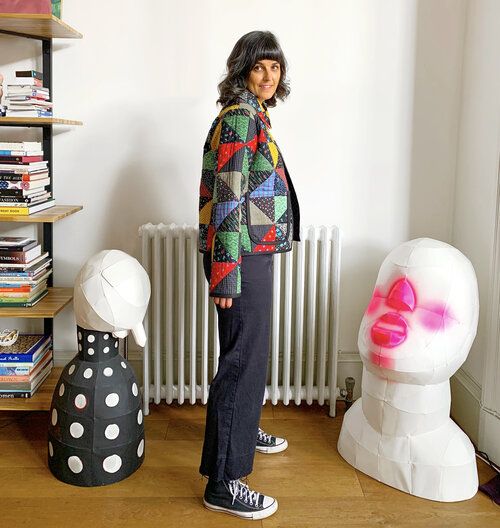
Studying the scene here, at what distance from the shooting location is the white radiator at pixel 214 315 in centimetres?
255

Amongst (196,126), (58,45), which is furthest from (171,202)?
(58,45)

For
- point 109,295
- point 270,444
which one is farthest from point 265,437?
point 109,295

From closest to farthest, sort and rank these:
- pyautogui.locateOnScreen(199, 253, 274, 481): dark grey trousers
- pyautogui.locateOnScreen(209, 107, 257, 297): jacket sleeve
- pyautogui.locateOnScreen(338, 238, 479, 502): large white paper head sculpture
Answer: pyautogui.locateOnScreen(209, 107, 257, 297): jacket sleeve
pyautogui.locateOnScreen(199, 253, 274, 481): dark grey trousers
pyautogui.locateOnScreen(338, 238, 479, 502): large white paper head sculpture

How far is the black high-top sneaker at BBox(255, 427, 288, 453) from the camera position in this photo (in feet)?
7.79

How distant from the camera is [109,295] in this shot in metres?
2.09

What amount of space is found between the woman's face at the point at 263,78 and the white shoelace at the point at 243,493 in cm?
118

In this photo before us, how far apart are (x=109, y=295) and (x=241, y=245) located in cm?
52

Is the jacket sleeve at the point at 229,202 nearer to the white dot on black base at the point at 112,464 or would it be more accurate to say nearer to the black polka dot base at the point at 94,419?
the black polka dot base at the point at 94,419

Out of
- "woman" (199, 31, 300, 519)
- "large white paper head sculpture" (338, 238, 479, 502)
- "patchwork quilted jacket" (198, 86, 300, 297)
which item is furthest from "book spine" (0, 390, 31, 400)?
"large white paper head sculpture" (338, 238, 479, 502)

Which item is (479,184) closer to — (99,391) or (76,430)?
(99,391)

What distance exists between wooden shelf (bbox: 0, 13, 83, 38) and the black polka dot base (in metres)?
1.07

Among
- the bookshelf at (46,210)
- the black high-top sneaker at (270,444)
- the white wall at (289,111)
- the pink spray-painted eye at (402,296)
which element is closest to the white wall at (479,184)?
the white wall at (289,111)

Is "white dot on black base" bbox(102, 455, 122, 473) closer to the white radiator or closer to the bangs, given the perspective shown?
the white radiator

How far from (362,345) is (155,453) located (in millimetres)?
843
